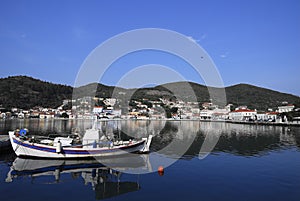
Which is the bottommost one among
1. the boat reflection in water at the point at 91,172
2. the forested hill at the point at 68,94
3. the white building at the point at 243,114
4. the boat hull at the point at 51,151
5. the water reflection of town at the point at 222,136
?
the water reflection of town at the point at 222,136

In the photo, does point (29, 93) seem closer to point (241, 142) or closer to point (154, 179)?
point (241, 142)

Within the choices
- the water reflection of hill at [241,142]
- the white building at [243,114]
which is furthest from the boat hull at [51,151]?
the white building at [243,114]

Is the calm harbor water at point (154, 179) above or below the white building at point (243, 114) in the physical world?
below

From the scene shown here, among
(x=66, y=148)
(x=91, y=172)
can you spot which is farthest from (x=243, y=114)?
(x=91, y=172)

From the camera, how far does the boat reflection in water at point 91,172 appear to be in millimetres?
10765

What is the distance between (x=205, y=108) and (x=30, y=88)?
107863mm

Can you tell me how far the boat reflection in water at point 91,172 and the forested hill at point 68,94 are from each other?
314 ft

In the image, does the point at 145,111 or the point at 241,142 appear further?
the point at 145,111

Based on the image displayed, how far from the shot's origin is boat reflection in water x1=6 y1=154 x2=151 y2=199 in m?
10.8

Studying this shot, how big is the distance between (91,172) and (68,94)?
5993 inches

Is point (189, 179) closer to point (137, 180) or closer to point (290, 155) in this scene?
point (137, 180)

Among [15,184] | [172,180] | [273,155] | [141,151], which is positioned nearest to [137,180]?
[172,180]

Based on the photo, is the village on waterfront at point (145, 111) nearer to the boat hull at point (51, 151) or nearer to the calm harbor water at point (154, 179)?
the boat hull at point (51, 151)

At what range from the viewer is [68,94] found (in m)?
156
